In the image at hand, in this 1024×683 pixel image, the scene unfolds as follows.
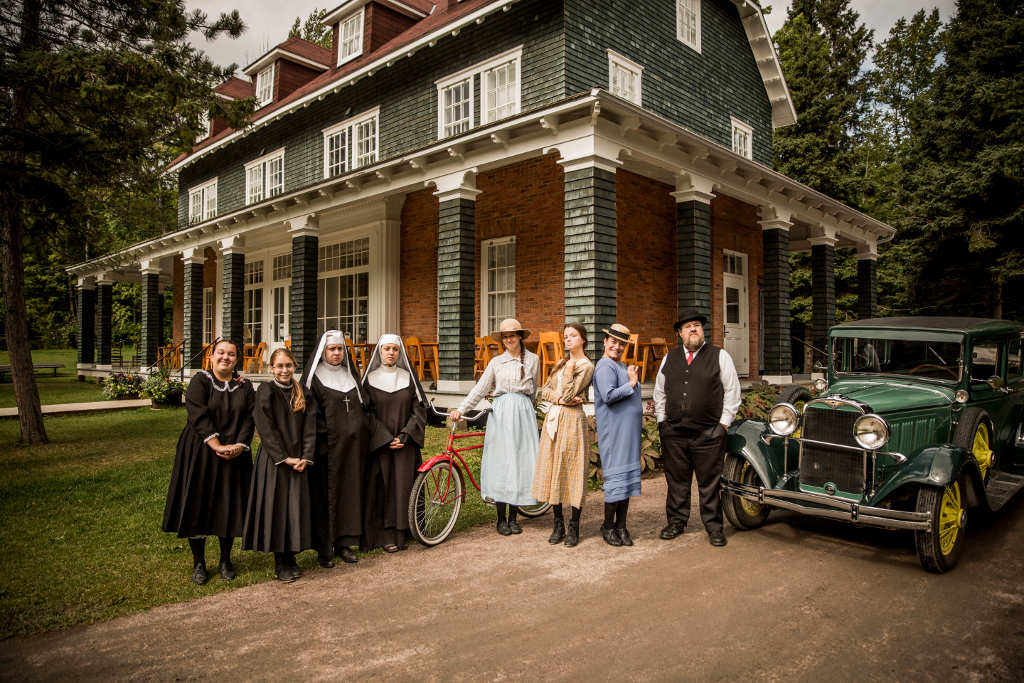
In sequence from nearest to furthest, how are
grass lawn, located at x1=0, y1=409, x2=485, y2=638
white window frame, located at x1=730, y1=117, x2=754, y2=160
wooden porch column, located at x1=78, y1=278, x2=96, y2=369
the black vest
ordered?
grass lawn, located at x1=0, y1=409, x2=485, y2=638 < the black vest < white window frame, located at x1=730, y1=117, x2=754, y2=160 < wooden porch column, located at x1=78, y1=278, x2=96, y2=369

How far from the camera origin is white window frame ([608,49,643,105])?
1238 cm

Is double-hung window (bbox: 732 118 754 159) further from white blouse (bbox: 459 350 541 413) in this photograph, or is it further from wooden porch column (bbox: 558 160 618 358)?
white blouse (bbox: 459 350 541 413)

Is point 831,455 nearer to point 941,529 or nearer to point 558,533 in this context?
point 941,529

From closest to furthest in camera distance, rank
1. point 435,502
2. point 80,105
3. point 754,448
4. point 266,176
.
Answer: point 754,448
point 435,502
point 80,105
point 266,176

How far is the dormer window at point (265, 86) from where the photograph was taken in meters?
19.7

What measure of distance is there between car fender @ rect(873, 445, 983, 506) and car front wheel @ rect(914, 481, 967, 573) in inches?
3.2

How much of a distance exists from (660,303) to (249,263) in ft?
41.8

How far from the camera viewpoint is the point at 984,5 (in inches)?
813

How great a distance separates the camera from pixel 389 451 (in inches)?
197

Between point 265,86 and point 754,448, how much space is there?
1972 cm

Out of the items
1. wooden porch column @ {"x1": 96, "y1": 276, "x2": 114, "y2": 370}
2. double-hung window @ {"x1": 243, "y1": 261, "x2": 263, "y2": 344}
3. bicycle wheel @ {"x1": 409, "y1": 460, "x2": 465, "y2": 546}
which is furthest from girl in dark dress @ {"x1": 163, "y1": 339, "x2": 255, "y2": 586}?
wooden porch column @ {"x1": 96, "y1": 276, "x2": 114, "y2": 370}

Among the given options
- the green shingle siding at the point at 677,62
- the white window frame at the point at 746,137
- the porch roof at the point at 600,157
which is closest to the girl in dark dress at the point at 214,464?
the porch roof at the point at 600,157

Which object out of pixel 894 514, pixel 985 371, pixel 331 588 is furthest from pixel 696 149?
pixel 331 588

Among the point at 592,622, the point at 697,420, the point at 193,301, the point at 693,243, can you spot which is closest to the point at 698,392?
the point at 697,420
